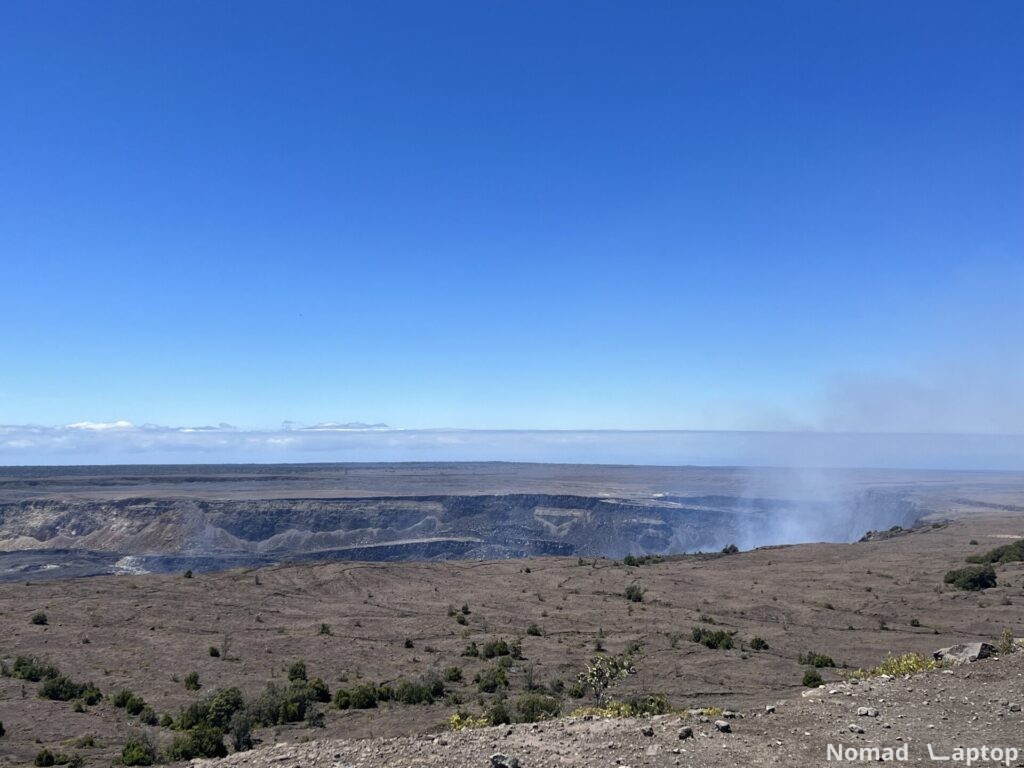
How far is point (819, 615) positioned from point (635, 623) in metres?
7.93

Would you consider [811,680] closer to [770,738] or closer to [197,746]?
[770,738]

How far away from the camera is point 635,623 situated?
28.8m

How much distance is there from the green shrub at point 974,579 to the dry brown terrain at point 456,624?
0.78 meters

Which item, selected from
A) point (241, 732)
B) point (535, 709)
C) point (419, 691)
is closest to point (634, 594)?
point (419, 691)

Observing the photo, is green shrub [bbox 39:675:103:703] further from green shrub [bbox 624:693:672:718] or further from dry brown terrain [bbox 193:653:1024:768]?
green shrub [bbox 624:693:672:718]

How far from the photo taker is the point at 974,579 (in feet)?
107

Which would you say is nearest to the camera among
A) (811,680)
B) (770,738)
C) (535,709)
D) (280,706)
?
(770,738)

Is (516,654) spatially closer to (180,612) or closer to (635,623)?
(635,623)

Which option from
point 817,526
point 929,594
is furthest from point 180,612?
point 817,526

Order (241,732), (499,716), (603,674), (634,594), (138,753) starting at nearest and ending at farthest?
(138,753) → (499,716) → (241,732) → (603,674) → (634,594)

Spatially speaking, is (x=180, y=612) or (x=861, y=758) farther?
(x=180, y=612)

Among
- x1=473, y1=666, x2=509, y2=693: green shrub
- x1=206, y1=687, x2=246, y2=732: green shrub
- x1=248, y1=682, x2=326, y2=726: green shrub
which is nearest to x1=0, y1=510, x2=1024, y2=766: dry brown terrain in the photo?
x1=473, y1=666, x2=509, y2=693: green shrub

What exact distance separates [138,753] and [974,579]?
1382 inches

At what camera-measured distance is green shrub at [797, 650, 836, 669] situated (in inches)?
829
